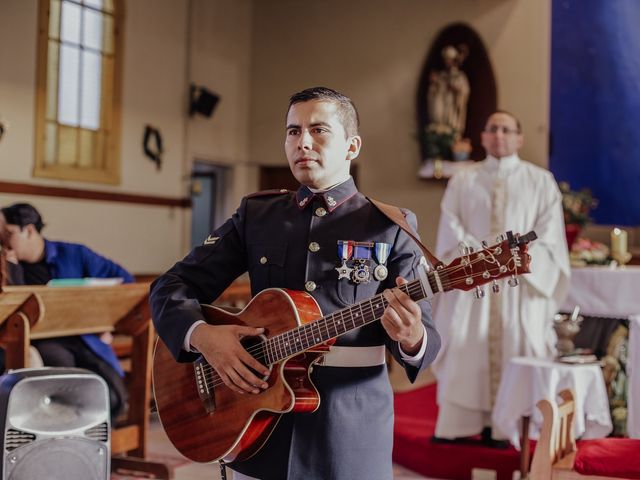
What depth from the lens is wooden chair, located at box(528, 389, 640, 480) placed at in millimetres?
2826

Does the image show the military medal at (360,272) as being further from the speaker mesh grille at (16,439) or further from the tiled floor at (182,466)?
the tiled floor at (182,466)

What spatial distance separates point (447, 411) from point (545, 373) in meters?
0.76

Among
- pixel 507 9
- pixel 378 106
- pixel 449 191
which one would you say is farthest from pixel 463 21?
pixel 449 191

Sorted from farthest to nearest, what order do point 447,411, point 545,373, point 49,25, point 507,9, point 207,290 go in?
point 507,9 → point 49,25 → point 447,411 → point 545,373 → point 207,290

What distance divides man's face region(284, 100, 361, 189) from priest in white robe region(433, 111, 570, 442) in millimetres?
2952

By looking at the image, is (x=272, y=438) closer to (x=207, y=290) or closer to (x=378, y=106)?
(x=207, y=290)

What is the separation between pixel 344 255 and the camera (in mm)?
2057

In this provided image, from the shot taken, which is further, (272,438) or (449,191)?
(449,191)

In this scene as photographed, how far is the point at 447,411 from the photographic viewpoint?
5051mm

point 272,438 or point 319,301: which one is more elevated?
point 319,301

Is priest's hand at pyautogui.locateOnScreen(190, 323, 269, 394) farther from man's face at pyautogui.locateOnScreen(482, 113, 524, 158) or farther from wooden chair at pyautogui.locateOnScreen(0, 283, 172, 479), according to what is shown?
man's face at pyautogui.locateOnScreen(482, 113, 524, 158)

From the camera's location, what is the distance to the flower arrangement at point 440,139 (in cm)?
962

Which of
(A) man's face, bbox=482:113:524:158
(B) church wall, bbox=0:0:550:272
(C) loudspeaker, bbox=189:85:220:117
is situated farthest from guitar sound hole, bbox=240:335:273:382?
(C) loudspeaker, bbox=189:85:220:117

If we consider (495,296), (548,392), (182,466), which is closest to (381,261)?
(548,392)
